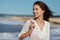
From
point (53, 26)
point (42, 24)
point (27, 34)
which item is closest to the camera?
point (27, 34)

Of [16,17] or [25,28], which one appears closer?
[25,28]

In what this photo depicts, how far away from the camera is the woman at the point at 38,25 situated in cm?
162

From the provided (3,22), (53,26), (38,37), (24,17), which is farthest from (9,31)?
(53,26)

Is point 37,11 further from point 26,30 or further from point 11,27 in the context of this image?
point 11,27

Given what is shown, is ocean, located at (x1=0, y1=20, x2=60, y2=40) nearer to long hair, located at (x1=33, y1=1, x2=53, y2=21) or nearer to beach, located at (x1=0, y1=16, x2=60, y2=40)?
beach, located at (x1=0, y1=16, x2=60, y2=40)

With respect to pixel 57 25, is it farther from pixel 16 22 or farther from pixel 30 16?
pixel 16 22

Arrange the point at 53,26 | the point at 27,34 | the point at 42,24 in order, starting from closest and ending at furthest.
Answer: the point at 27,34
the point at 42,24
the point at 53,26

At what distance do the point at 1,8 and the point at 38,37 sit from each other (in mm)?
564

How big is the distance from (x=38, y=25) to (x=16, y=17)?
0.95ft

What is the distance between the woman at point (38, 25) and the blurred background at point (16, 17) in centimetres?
10

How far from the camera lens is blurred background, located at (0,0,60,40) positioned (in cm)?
175

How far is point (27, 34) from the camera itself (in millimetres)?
1616


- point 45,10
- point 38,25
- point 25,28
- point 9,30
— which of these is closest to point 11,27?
point 9,30

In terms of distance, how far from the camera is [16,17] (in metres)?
1.79
